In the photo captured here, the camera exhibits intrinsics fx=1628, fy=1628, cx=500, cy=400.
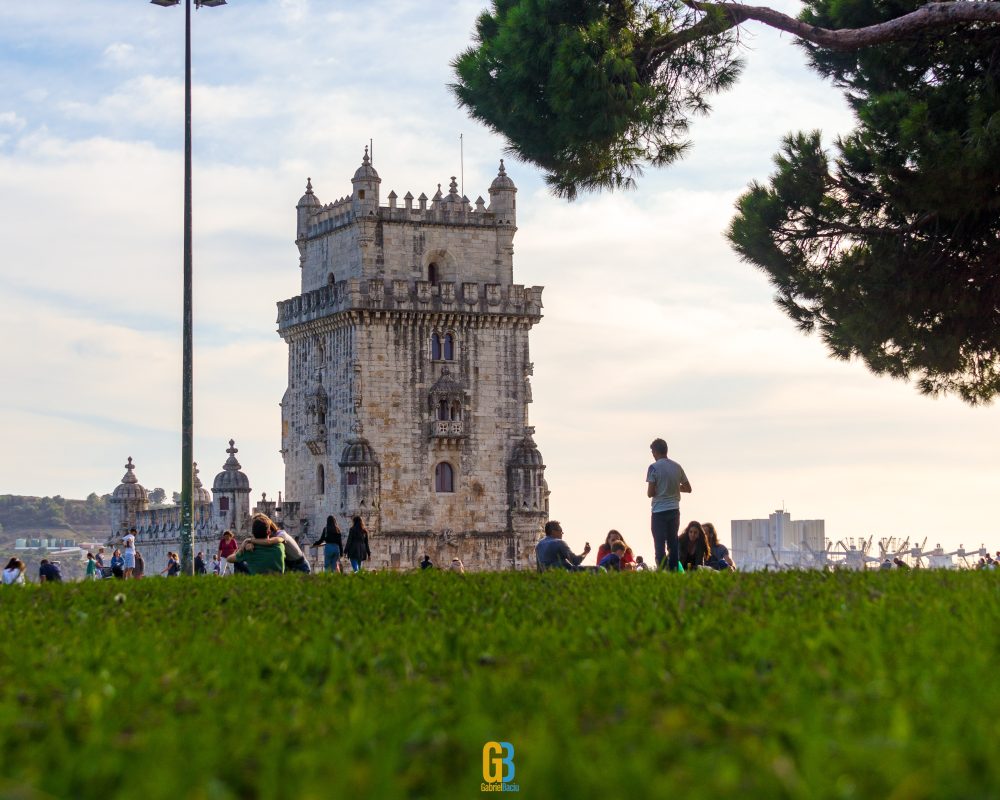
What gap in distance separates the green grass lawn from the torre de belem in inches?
1909

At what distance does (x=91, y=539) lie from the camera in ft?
570

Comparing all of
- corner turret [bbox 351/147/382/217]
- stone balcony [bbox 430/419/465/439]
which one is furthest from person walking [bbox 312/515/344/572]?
corner turret [bbox 351/147/382/217]

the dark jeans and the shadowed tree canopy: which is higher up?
the shadowed tree canopy

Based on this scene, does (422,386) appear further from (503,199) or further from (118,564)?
(118,564)

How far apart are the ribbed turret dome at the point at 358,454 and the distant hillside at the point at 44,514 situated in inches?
4899

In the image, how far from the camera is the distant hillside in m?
178

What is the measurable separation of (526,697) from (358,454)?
175ft

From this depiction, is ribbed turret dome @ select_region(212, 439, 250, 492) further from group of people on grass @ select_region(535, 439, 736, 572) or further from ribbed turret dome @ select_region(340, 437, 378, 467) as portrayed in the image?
group of people on grass @ select_region(535, 439, 736, 572)

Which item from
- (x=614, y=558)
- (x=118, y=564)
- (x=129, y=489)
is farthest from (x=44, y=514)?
(x=614, y=558)

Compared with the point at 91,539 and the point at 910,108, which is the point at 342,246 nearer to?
the point at 910,108

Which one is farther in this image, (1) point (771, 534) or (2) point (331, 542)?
(1) point (771, 534)

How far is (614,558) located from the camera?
2166 centimetres

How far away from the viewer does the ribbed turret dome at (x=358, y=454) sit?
59.8 meters

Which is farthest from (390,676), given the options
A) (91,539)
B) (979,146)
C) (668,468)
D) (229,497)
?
(91,539)
